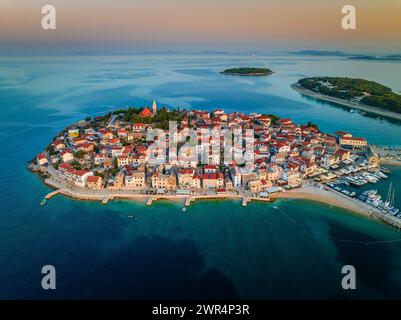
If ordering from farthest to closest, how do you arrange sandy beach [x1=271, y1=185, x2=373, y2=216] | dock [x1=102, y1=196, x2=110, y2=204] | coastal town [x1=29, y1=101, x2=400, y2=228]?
coastal town [x1=29, y1=101, x2=400, y2=228], dock [x1=102, y1=196, x2=110, y2=204], sandy beach [x1=271, y1=185, x2=373, y2=216]

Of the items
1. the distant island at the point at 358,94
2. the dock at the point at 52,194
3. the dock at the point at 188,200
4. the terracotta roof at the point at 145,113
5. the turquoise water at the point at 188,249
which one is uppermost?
the distant island at the point at 358,94

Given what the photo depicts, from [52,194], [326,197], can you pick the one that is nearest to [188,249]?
[326,197]

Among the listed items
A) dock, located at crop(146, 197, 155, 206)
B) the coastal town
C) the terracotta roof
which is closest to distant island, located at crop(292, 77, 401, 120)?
the coastal town

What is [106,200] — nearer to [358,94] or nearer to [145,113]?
[145,113]

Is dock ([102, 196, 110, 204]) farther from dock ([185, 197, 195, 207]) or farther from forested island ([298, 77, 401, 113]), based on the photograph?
forested island ([298, 77, 401, 113])

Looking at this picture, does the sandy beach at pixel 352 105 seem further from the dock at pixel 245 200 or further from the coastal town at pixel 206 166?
the dock at pixel 245 200

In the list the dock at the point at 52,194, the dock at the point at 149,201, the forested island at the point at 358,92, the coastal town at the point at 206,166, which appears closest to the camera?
the dock at the point at 149,201

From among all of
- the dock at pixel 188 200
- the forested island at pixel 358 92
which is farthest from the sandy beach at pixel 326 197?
the forested island at pixel 358 92

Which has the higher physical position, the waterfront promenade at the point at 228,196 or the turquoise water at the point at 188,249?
the waterfront promenade at the point at 228,196
